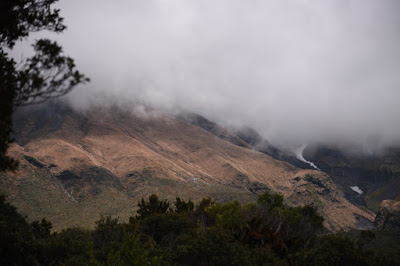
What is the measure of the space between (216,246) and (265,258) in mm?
4382

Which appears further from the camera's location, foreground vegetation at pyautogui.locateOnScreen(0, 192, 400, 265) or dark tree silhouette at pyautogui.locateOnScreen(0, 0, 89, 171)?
foreground vegetation at pyautogui.locateOnScreen(0, 192, 400, 265)

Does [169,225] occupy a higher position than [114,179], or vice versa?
[169,225]

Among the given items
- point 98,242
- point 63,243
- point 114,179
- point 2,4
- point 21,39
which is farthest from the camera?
point 114,179

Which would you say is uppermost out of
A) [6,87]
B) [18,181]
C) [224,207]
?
[6,87]

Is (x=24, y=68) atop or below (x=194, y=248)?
atop

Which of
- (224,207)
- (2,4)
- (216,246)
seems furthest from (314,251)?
(224,207)

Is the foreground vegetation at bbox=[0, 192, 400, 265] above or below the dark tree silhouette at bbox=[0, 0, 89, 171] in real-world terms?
below

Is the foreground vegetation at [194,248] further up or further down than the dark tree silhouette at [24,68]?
further down

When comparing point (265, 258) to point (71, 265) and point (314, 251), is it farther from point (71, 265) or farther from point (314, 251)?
point (71, 265)

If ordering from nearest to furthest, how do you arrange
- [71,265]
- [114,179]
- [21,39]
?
[21,39] < [71,265] < [114,179]

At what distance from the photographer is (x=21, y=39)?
46.3ft

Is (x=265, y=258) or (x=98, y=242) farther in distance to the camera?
(x=98, y=242)

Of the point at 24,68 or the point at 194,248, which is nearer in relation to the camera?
the point at 24,68

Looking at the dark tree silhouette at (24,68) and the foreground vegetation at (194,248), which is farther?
the foreground vegetation at (194,248)
